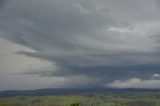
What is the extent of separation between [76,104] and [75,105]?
0.93 meters

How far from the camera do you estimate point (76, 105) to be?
313ft

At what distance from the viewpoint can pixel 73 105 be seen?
311ft

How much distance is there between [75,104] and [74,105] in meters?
0.42

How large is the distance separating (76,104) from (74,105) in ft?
3.44

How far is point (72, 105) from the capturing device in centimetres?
9488

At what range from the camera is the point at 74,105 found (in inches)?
3730

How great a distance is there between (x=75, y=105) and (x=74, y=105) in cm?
28

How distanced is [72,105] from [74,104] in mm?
633

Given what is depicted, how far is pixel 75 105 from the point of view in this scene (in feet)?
311

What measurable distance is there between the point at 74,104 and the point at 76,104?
89 cm

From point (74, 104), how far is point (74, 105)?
0.32 meters

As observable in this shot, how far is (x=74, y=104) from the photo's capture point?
311 ft

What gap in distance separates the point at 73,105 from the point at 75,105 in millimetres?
569

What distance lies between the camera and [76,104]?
95625mm
